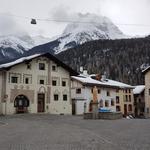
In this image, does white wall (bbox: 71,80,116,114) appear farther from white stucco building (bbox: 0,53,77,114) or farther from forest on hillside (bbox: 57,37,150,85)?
forest on hillside (bbox: 57,37,150,85)

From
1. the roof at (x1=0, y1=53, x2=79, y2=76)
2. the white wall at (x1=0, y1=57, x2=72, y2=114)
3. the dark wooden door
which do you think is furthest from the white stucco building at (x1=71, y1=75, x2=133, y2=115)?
the dark wooden door

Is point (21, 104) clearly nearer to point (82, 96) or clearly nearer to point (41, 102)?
point (41, 102)

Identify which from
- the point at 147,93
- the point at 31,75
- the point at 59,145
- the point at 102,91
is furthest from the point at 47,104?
the point at 59,145

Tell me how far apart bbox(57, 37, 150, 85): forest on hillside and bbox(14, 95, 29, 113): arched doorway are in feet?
354

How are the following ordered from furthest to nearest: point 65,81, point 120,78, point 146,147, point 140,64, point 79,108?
point 140,64 < point 120,78 < point 79,108 < point 65,81 < point 146,147

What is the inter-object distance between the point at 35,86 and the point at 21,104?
3394mm

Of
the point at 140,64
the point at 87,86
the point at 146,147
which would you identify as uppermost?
the point at 140,64

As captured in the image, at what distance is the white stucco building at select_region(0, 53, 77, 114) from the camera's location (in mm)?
47997

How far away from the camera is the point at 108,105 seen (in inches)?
2908

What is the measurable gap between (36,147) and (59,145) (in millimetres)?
1093

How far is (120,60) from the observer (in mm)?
180250

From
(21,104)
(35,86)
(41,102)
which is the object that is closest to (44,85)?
(35,86)

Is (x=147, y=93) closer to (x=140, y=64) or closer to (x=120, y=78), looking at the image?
(x=120, y=78)

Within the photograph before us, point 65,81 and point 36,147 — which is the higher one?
point 65,81
